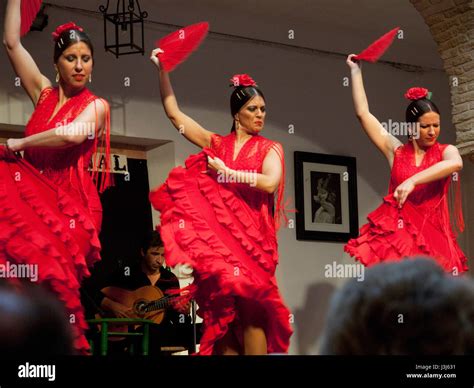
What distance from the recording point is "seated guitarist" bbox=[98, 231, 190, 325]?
5922 millimetres

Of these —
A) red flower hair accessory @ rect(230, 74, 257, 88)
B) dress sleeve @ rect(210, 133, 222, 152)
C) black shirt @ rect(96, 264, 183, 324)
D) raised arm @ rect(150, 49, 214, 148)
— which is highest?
red flower hair accessory @ rect(230, 74, 257, 88)

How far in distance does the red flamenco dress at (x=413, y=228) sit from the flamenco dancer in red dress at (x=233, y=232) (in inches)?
31.3

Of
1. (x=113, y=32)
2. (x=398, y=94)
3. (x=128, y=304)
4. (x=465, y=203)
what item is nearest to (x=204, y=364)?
(x=128, y=304)

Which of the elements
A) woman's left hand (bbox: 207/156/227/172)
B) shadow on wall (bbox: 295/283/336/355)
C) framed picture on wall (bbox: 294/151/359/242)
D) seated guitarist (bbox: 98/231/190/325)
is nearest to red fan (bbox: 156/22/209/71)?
woman's left hand (bbox: 207/156/227/172)

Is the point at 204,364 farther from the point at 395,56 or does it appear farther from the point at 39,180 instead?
the point at 395,56

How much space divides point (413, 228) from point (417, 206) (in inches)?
6.1

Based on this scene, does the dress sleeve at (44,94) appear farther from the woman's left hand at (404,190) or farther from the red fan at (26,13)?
the woman's left hand at (404,190)

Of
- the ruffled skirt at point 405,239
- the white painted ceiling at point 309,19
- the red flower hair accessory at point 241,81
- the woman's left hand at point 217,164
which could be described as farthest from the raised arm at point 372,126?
the white painted ceiling at point 309,19

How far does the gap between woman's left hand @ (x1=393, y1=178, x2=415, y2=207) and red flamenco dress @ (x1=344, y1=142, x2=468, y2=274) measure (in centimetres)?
16

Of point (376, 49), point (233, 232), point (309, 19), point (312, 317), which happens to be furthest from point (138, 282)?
point (309, 19)

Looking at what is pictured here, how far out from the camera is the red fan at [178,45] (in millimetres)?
4898

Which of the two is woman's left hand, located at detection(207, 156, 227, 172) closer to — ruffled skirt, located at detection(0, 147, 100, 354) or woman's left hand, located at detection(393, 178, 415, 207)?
ruffled skirt, located at detection(0, 147, 100, 354)

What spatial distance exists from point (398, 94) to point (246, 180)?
446 cm

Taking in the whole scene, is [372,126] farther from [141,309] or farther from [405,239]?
[141,309]
